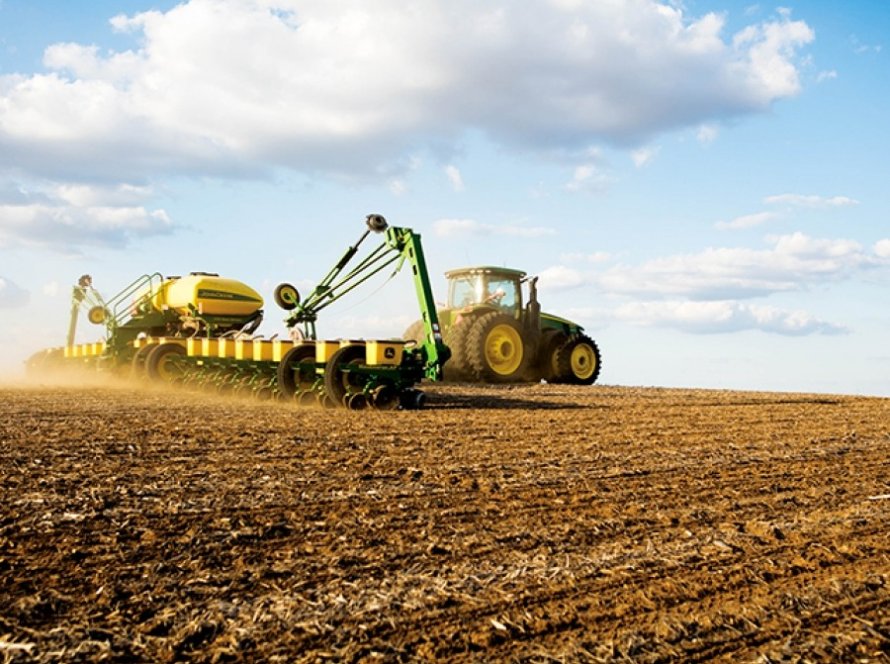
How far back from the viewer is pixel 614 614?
11.7ft

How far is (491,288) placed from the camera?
18.9 metres

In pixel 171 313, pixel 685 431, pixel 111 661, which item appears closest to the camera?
pixel 111 661

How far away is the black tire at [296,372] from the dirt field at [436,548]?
14.9 ft

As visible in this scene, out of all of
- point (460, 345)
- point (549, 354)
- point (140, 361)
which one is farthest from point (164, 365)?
point (549, 354)

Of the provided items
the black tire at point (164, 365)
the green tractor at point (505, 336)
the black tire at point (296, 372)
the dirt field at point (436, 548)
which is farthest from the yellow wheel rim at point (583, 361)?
the dirt field at point (436, 548)

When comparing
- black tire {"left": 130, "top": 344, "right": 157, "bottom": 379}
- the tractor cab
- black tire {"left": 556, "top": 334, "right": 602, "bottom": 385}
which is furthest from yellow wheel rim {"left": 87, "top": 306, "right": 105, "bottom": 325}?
black tire {"left": 556, "top": 334, "right": 602, "bottom": 385}

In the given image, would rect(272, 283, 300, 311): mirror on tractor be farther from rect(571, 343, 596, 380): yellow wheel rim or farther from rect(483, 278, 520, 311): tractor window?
rect(571, 343, 596, 380): yellow wheel rim

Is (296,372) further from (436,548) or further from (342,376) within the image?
(436,548)

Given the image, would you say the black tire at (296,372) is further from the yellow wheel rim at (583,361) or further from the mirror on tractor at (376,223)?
the yellow wheel rim at (583,361)

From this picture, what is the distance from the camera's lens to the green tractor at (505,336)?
17.6 metres

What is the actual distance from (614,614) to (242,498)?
2.84m

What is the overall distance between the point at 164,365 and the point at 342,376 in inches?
268

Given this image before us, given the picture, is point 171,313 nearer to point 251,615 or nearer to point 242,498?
point 242,498

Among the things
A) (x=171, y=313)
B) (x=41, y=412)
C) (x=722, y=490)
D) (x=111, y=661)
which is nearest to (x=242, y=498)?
(x=111, y=661)
